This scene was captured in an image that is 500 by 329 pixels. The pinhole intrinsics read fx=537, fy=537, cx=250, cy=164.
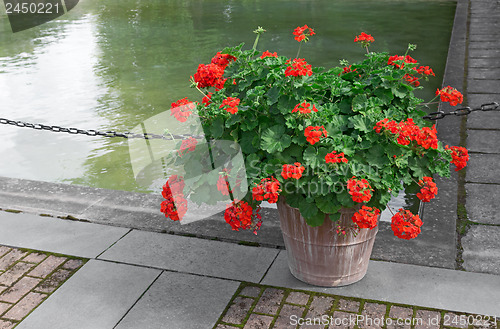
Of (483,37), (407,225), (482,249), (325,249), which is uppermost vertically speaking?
(407,225)

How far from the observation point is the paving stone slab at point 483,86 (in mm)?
6684

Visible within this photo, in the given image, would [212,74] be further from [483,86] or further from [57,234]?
[483,86]

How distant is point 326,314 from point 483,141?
3091 mm

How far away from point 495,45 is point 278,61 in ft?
23.6

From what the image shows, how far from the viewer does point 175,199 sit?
3.03m

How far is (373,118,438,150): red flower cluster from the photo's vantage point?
9.01ft

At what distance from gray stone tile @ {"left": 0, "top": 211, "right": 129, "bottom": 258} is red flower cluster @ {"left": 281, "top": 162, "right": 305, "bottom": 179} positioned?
1.68 m

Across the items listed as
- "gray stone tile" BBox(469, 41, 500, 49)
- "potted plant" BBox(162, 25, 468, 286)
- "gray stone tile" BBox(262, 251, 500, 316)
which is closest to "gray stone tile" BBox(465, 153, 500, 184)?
"gray stone tile" BBox(262, 251, 500, 316)

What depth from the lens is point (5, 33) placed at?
1346cm

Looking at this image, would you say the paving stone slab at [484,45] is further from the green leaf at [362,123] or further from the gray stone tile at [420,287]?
the green leaf at [362,123]

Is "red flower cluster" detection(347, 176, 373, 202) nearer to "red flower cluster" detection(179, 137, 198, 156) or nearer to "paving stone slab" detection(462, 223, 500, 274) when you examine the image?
"red flower cluster" detection(179, 137, 198, 156)

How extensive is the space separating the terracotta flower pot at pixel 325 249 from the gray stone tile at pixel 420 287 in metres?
0.07

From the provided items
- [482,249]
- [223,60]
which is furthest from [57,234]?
[482,249]

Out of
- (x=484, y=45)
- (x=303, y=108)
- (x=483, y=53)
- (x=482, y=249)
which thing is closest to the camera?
(x=303, y=108)
